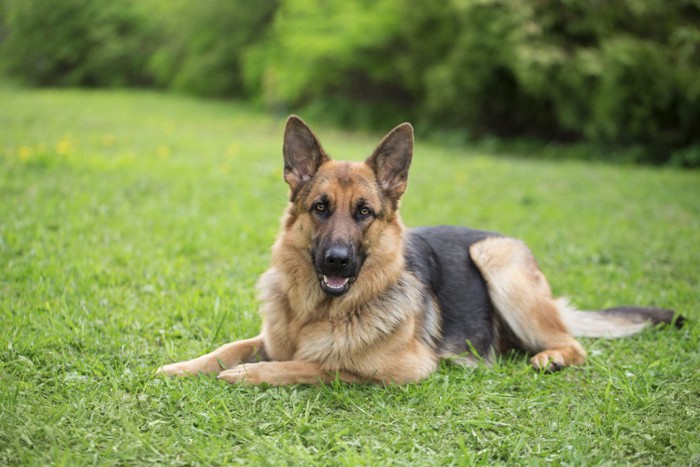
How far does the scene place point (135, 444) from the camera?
303 cm

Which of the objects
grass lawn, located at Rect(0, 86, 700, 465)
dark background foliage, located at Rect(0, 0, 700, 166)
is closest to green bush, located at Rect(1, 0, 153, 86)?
dark background foliage, located at Rect(0, 0, 700, 166)

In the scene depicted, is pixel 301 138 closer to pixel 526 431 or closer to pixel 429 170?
pixel 526 431

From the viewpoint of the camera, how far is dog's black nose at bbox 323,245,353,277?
3.69m

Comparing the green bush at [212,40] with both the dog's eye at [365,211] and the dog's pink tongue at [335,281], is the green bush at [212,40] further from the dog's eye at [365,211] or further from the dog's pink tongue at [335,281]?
the dog's pink tongue at [335,281]

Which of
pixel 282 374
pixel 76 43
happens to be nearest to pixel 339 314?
pixel 282 374

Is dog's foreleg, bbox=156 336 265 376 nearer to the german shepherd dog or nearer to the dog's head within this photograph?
the german shepherd dog

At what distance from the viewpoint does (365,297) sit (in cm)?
404

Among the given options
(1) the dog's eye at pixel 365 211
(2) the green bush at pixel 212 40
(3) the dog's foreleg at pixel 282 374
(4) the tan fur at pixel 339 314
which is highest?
(2) the green bush at pixel 212 40

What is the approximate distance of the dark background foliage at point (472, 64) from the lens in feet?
44.5

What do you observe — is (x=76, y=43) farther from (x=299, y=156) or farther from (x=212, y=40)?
(x=299, y=156)

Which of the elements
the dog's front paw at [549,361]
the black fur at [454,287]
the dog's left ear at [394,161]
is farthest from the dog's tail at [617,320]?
the dog's left ear at [394,161]

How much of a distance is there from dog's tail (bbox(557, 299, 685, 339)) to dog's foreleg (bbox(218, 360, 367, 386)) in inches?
82.7

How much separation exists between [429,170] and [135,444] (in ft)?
31.5

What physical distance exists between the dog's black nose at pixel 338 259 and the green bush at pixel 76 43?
31.4m
